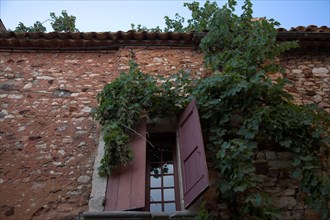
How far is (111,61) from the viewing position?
527 centimetres

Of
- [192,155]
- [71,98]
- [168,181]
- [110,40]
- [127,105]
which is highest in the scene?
[110,40]

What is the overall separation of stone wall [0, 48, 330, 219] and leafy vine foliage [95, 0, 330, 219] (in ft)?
1.35

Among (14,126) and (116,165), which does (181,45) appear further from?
(14,126)

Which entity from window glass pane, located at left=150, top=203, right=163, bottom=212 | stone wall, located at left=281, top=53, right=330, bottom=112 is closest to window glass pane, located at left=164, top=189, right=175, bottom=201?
window glass pane, located at left=150, top=203, right=163, bottom=212

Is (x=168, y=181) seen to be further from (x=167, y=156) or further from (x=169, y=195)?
(x=167, y=156)

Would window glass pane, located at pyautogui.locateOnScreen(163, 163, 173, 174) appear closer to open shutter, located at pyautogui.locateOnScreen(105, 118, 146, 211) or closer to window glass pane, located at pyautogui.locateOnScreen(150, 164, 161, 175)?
window glass pane, located at pyautogui.locateOnScreen(150, 164, 161, 175)

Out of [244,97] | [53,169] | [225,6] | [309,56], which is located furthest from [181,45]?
[53,169]

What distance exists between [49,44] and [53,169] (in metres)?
2.37

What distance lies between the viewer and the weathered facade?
3689 millimetres

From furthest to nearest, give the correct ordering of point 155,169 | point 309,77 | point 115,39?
point 115,39
point 309,77
point 155,169

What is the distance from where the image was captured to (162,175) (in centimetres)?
401

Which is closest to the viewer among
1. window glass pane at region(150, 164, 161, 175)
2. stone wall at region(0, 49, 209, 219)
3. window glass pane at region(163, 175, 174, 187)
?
stone wall at region(0, 49, 209, 219)

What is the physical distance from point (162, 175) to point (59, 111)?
A: 69.0 inches

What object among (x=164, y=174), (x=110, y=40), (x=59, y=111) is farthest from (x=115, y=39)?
(x=164, y=174)
